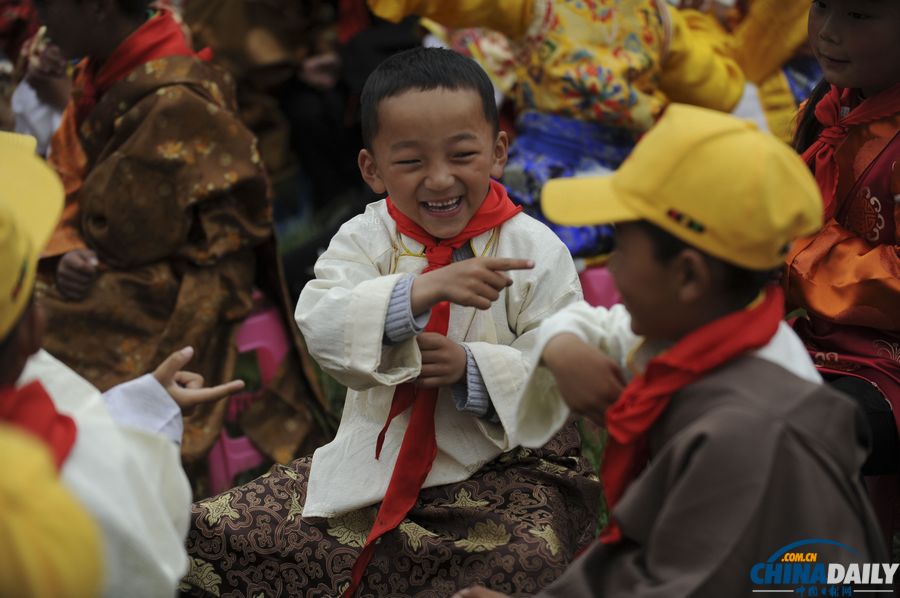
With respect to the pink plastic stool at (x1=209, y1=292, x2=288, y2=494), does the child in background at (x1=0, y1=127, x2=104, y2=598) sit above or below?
above

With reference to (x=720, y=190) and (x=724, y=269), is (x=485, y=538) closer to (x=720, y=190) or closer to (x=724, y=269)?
(x=724, y=269)

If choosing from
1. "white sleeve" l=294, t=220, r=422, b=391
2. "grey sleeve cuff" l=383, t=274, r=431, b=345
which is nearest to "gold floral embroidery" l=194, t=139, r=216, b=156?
"white sleeve" l=294, t=220, r=422, b=391

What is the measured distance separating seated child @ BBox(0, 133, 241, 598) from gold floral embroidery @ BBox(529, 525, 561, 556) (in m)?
0.77

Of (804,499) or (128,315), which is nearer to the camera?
(804,499)

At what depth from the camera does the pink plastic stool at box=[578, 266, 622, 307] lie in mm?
3951

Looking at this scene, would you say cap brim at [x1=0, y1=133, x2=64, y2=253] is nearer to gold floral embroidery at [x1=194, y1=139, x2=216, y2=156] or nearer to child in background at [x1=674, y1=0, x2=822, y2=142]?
gold floral embroidery at [x1=194, y1=139, x2=216, y2=156]

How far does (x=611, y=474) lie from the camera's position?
2.08m

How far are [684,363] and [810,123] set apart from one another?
4.38 feet

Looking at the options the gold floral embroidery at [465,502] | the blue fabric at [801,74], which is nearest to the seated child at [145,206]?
the gold floral embroidery at [465,502]

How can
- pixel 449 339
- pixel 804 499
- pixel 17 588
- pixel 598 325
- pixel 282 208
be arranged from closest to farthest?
pixel 17 588 → pixel 804 499 → pixel 598 325 → pixel 449 339 → pixel 282 208

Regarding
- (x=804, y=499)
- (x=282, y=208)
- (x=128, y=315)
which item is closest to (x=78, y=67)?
(x=128, y=315)

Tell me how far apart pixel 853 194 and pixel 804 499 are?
1155 millimetres

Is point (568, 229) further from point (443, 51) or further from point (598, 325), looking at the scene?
point (598, 325)

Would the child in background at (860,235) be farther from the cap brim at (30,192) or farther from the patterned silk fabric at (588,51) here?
the cap brim at (30,192)
